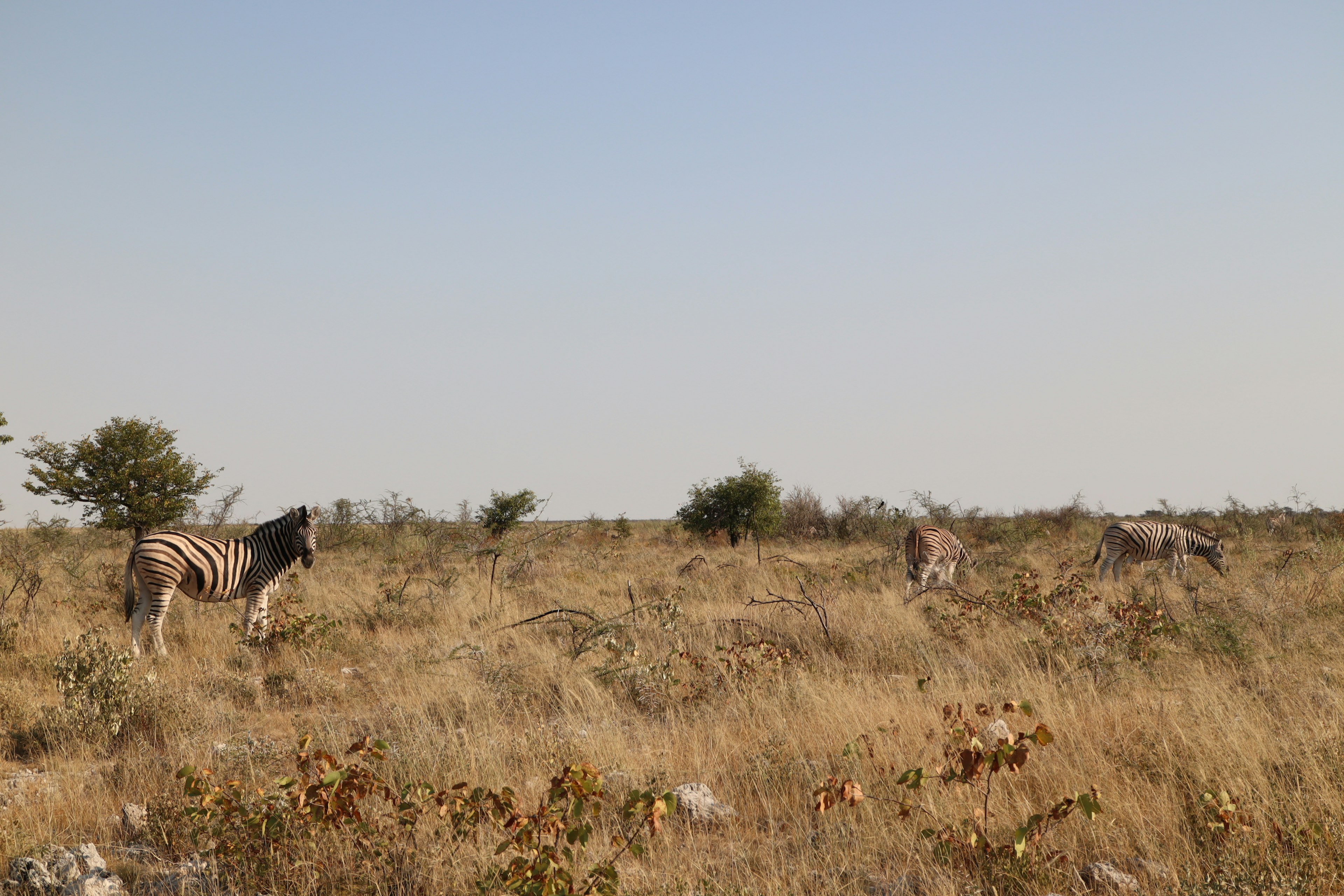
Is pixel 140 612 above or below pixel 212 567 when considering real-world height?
below

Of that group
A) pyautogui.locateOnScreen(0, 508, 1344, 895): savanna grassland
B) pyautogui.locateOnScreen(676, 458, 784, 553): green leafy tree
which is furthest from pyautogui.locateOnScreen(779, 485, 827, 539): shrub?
pyautogui.locateOnScreen(0, 508, 1344, 895): savanna grassland

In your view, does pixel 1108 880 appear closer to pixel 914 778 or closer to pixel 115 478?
pixel 914 778

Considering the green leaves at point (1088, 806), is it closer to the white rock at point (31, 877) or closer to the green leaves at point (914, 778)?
the green leaves at point (914, 778)

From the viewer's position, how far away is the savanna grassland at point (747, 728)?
4004 mm

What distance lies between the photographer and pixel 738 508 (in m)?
29.2

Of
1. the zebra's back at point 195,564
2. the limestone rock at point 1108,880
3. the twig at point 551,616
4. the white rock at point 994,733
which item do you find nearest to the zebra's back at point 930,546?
the twig at point 551,616

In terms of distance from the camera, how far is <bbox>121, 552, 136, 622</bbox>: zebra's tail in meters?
10.2

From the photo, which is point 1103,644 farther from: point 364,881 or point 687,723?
point 364,881

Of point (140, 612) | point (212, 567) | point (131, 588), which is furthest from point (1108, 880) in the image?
point (131, 588)

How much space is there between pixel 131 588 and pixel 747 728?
8619 millimetres

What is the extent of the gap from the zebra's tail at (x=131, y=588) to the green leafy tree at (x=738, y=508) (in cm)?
2080

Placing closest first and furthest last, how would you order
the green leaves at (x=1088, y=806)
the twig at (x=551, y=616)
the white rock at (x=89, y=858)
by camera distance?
the green leaves at (x=1088, y=806)
the white rock at (x=89, y=858)
the twig at (x=551, y=616)

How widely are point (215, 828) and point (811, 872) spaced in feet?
10.3

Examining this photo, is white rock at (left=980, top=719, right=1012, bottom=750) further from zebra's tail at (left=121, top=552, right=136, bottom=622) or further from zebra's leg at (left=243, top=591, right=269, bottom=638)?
zebra's tail at (left=121, top=552, right=136, bottom=622)
